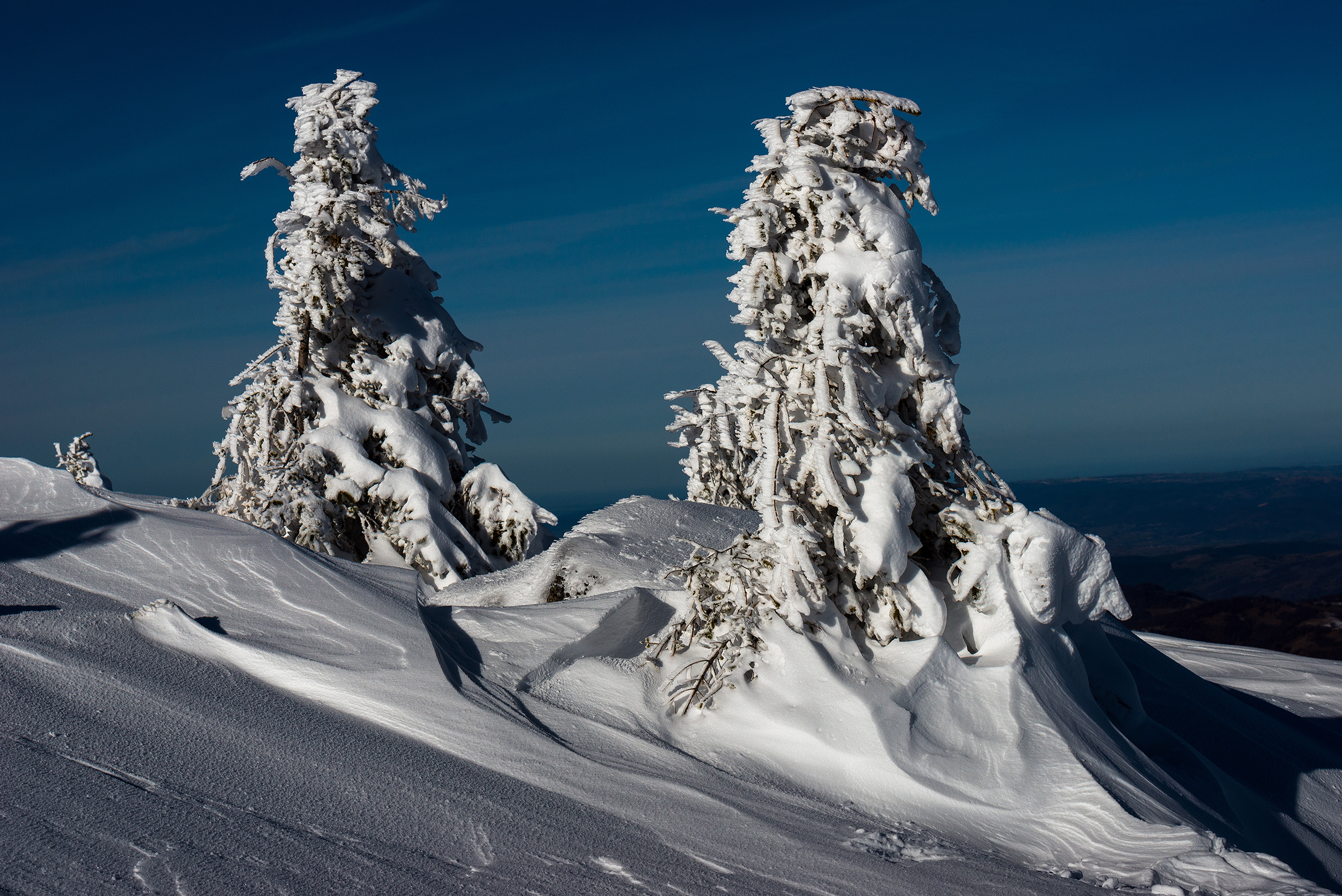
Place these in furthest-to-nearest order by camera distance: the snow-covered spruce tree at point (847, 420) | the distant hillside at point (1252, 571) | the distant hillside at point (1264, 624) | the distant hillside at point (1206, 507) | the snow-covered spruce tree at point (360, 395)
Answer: the distant hillside at point (1206, 507), the distant hillside at point (1252, 571), the distant hillside at point (1264, 624), the snow-covered spruce tree at point (360, 395), the snow-covered spruce tree at point (847, 420)

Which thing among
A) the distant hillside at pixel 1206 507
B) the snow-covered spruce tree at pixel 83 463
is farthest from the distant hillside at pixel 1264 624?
the distant hillside at pixel 1206 507

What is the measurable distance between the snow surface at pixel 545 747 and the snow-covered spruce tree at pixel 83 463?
1526 centimetres

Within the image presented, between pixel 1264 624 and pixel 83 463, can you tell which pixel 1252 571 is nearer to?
pixel 1264 624

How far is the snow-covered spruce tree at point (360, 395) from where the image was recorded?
49.0 ft

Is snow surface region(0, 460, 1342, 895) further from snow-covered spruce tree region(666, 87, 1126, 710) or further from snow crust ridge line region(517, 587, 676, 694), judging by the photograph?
snow-covered spruce tree region(666, 87, 1126, 710)

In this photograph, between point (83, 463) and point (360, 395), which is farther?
point (83, 463)

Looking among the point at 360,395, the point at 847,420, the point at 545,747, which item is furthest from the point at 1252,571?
the point at 545,747

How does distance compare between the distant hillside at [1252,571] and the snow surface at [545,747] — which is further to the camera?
the distant hillside at [1252,571]

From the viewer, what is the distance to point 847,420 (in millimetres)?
8477

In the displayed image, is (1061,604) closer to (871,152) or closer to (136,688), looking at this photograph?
(871,152)

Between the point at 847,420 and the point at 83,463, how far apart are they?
23.6 meters

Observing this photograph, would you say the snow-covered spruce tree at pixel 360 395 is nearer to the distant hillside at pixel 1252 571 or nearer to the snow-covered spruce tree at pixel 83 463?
the snow-covered spruce tree at pixel 83 463

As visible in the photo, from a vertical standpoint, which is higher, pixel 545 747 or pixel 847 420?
pixel 847 420

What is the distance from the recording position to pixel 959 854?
20.1 ft
